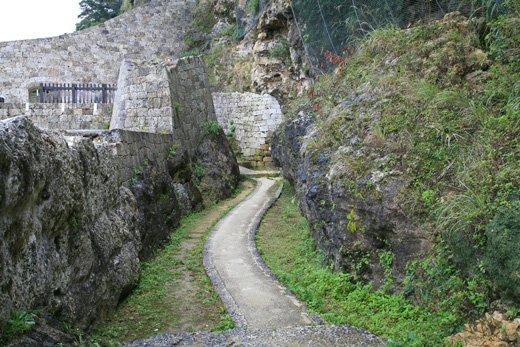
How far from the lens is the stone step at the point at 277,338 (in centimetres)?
347

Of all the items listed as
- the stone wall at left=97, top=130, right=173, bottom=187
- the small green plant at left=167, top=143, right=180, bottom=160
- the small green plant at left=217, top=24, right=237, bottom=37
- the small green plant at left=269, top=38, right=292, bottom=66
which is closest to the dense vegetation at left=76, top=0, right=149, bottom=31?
the small green plant at left=217, top=24, right=237, bottom=37

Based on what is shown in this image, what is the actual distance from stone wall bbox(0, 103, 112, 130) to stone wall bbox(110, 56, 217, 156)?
1022mm

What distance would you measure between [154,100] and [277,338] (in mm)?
8352

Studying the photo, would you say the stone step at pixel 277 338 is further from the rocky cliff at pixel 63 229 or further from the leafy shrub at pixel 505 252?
the leafy shrub at pixel 505 252

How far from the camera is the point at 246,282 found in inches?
207

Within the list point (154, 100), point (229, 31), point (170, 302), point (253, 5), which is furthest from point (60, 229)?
point (229, 31)

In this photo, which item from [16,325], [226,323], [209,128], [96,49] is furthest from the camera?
[96,49]

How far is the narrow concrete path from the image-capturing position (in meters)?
4.16

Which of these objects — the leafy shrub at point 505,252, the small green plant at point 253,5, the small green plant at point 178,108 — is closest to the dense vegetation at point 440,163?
the leafy shrub at point 505,252

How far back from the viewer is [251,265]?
5988mm

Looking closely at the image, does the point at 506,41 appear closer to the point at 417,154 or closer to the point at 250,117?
the point at 417,154

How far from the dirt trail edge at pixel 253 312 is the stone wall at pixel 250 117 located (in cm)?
903

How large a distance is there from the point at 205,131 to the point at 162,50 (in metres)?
11.1

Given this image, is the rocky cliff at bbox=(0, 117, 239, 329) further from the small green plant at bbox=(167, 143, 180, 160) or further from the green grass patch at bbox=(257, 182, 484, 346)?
the small green plant at bbox=(167, 143, 180, 160)
